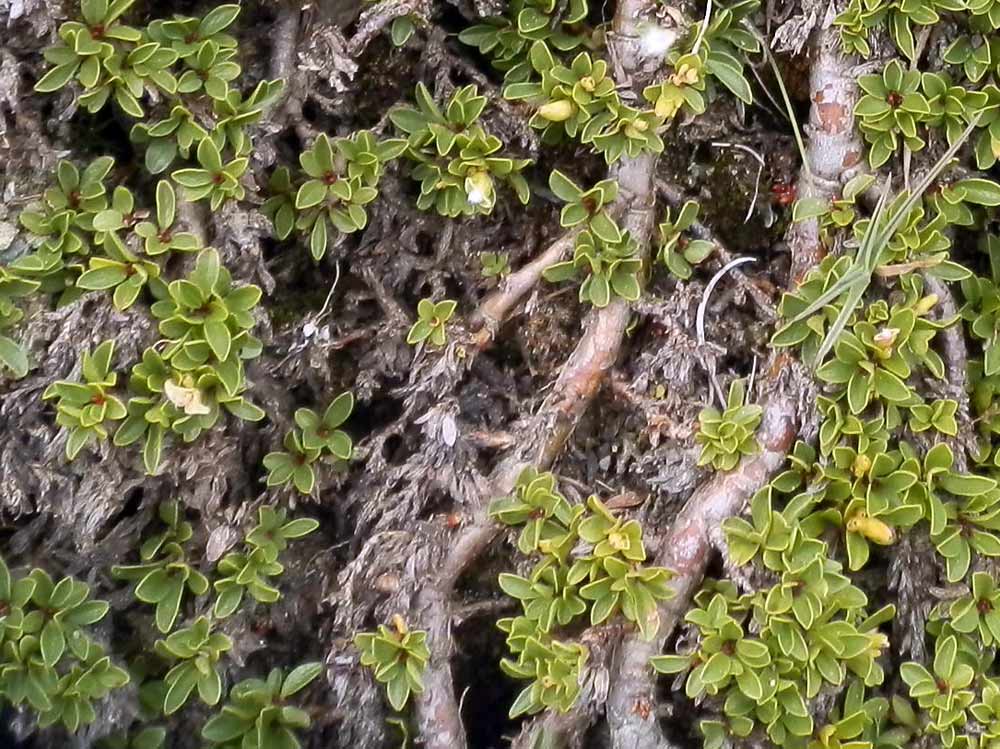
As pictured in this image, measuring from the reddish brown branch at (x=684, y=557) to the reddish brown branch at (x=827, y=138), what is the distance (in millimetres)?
377

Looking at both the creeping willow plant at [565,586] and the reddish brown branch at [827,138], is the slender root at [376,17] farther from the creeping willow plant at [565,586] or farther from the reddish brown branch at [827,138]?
the creeping willow plant at [565,586]

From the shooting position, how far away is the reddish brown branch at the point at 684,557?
7.02 ft

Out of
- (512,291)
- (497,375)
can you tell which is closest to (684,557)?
(497,375)

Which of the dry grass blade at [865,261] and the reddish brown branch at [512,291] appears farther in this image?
the reddish brown branch at [512,291]

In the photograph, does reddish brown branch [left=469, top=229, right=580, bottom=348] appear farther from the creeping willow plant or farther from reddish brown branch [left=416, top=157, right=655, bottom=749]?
the creeping willow plant

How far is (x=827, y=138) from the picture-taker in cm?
230

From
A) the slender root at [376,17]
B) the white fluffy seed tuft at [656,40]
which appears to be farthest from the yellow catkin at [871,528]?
the slender root at [376,17]

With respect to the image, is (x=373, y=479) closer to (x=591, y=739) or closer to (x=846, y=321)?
(x=591, y=739)

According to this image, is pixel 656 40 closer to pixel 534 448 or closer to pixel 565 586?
pixel 534 448

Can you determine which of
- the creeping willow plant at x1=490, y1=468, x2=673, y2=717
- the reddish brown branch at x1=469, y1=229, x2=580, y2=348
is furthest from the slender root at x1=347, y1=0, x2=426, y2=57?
the creeping willow plant at x1=490, y1=468, x2=673, y2=717

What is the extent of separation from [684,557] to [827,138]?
1.04 meters

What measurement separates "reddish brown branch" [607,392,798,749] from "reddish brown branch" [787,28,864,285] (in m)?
0.38

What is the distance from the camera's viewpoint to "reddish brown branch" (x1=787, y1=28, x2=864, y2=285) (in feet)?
7.46

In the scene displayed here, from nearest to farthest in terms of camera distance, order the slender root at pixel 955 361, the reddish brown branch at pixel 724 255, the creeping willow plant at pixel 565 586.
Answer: the creeping willow plant at pixel 565 586 → the slender root at pixel 955 361 → the reddish brown branch at pixel 724 255
